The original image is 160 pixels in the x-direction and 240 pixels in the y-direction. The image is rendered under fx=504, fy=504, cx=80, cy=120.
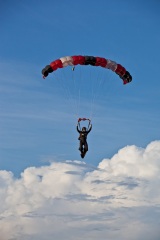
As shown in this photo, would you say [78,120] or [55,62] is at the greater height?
[55,62]

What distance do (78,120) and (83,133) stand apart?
1691 millimetres

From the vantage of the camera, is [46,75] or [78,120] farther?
[46,75]

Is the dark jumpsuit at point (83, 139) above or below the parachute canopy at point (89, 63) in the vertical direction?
below

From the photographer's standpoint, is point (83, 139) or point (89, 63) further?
point (89, 63)

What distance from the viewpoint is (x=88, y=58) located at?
185ft

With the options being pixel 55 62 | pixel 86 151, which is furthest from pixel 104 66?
pixel 86 151

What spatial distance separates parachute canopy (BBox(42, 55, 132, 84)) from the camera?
5628 cm

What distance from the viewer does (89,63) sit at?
56.7 m

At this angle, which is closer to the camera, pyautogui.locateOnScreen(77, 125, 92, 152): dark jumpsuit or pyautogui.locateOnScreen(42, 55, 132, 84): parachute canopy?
pyautogui.locateOnScreen(77, 125, 92, 152): dark jumpsuit

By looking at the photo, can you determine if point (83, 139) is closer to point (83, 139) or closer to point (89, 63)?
point (83, 139)

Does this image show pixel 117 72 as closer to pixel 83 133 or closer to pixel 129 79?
pixel 129 79

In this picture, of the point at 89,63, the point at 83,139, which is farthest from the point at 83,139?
the point at 89,63

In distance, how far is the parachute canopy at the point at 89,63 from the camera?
185 feet

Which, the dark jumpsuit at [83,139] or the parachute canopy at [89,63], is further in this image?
the parachute canopy at [89,63]
